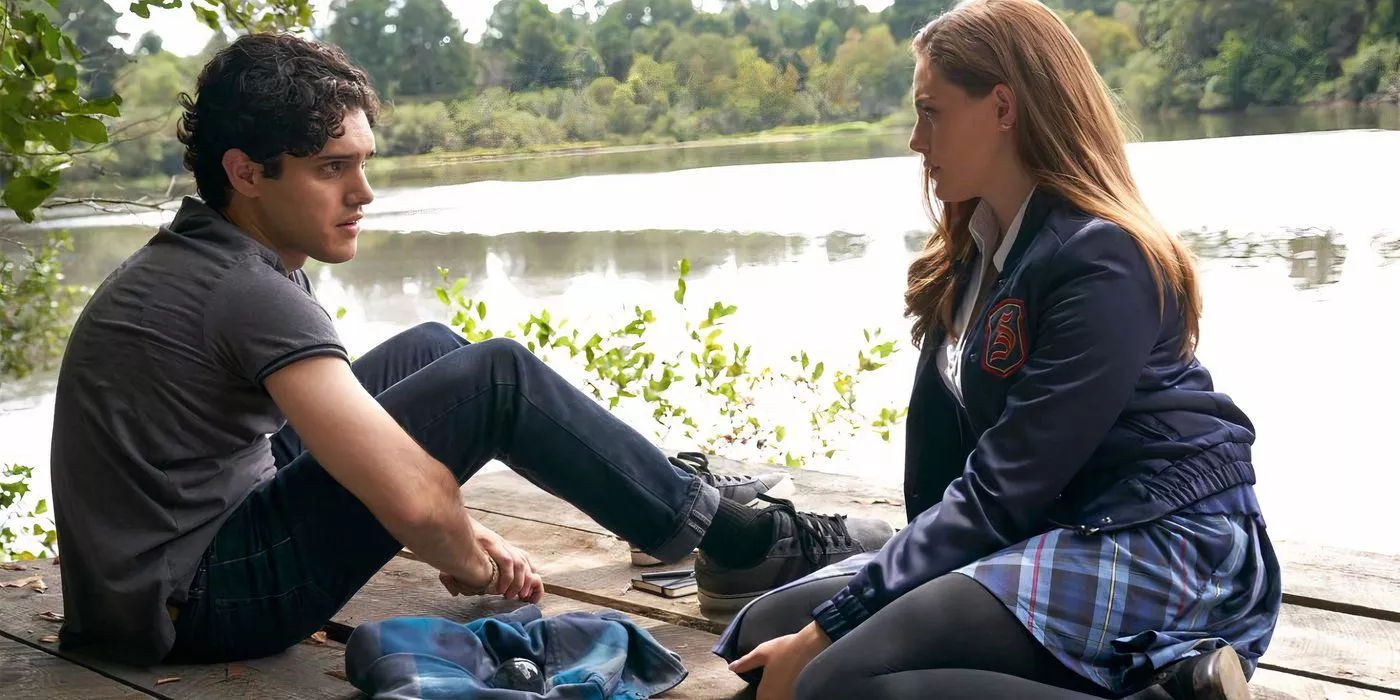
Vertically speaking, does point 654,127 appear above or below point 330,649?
above

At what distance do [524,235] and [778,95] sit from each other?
1.31 metres

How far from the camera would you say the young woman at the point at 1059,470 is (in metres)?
1.51

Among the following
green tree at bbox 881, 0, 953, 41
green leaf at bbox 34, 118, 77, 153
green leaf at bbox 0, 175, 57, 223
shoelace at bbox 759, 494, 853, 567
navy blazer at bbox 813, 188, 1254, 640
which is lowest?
shoelace at bbox 759, 494, 853, 567

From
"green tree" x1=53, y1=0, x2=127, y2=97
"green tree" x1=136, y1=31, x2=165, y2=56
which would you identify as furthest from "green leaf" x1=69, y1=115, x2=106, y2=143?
"green tree" x1=136, y1=31, x2=165, y2=56

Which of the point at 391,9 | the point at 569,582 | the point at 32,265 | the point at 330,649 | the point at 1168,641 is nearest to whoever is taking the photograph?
the point at 1168,641

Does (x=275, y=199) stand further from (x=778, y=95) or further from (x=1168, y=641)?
(x=778, y=95)

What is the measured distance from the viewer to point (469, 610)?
215cm

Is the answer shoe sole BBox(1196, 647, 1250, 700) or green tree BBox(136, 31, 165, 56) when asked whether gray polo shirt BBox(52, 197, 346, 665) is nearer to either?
shoe sole BBox(1196, 647, 1250, 700)

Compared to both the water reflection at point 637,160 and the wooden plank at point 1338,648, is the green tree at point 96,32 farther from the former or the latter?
the wooden plank at point 1338,648

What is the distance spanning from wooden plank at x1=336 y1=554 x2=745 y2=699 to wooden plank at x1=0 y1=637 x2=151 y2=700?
1.28ft

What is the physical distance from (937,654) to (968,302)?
1.87 ft

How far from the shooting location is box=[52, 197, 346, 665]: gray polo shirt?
66.9 inches

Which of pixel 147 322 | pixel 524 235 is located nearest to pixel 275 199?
pixel 147 322

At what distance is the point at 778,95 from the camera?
4910 mm
